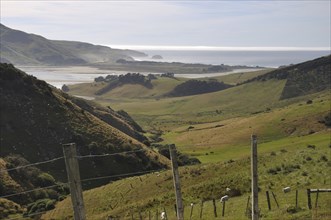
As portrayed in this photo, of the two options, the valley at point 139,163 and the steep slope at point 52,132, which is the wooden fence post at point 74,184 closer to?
the valley at point 139,163

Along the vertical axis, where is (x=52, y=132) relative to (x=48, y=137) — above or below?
above

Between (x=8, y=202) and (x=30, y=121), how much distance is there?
2515cm

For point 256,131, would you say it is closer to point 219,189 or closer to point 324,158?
point 324,158

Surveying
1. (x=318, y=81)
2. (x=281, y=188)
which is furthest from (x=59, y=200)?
(x=318, y=81)

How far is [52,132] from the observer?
245ft

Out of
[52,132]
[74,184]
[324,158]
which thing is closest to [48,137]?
[52,132]

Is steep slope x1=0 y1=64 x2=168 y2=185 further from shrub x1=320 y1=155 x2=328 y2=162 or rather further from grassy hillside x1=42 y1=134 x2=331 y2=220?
shrub x1=320 y1=155 x2=328 y2=162

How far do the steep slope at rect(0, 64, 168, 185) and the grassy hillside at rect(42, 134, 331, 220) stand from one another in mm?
17961

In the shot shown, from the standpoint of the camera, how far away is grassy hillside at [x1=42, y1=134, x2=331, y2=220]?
32.2 metres

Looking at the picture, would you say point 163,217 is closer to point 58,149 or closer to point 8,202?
point 8,202

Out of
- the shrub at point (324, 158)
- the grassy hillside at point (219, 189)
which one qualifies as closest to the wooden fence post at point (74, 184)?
the grassy hillside at point (219, 189)

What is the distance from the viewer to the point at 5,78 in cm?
8362

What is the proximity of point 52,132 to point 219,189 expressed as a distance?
41.9m

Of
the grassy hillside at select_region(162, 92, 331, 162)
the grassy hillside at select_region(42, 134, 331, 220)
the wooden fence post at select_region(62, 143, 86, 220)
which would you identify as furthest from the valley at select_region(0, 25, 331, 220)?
the wooden fence post at select_region(62, 143, 86, 220)
